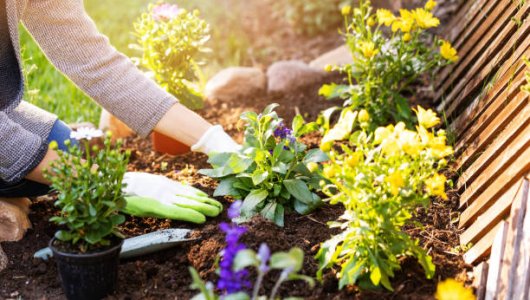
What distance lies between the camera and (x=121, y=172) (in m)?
1.86

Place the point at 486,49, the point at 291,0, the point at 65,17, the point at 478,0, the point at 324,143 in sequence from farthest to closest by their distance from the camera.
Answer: the point at 291,0
the point at 478,0
the point at 486,49
the point at 65,17
the point at 324,143

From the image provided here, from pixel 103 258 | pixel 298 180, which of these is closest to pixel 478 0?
pixel 298 180

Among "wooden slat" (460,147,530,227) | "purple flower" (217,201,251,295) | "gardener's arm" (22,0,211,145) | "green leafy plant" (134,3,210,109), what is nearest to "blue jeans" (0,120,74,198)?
"gardener's arm" (22,0,211,145)

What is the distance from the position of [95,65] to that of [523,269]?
5.34ft

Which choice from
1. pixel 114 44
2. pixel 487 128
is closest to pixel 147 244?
pixel 487 128

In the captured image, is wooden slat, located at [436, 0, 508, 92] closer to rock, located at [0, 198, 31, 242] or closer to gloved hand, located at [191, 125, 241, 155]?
gloved hand, located at [191, 125, 241, 155]

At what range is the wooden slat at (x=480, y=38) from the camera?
266 centimetres

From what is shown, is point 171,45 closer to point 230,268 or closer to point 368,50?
point 368,50

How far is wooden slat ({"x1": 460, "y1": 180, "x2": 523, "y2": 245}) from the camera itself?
6.38 feet

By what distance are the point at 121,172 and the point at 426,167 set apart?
850 mm

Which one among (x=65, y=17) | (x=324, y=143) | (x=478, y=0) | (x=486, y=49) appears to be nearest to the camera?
(x=324, y=143)

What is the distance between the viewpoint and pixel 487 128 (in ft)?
7.76

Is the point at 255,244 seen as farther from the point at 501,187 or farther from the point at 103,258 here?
the point at 501,187

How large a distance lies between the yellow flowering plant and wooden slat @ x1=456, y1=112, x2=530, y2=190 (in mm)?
350
